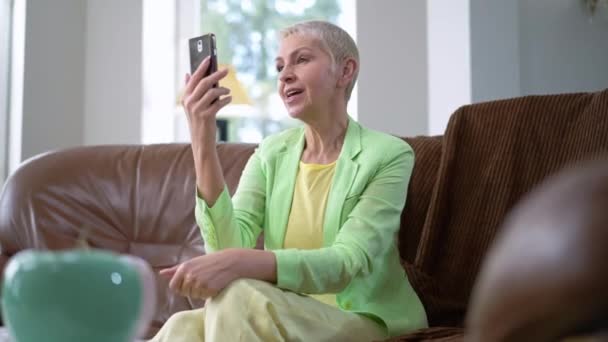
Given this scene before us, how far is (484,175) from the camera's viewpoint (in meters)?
1.81

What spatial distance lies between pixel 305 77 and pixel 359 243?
43 cm

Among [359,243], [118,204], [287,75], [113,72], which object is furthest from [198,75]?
[113,72]

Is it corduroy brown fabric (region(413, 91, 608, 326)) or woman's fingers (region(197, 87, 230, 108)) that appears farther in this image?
corduroy brown fabric (region(413, 91, 608, 326))

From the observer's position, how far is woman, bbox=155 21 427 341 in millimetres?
1263

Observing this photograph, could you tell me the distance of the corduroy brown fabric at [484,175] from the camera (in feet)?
5.77

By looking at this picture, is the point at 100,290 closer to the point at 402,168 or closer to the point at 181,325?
A: the point at 181,325

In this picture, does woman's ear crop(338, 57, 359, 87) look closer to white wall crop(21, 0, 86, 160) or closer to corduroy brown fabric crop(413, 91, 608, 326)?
corduroy brown fabric crop(413, 91, 608, 326)

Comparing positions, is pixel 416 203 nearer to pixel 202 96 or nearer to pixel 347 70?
pixel 347 70

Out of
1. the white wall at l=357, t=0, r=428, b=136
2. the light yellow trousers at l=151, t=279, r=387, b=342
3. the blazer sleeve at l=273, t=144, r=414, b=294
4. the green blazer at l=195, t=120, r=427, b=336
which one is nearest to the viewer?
the light yellow trousers at l=151, t=279, r=387, b=342

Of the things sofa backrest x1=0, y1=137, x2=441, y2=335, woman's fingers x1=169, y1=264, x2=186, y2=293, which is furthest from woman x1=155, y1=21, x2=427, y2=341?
sofa backrest x1=0, y1=137, x2=441, y2=335

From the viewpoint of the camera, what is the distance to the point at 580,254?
1.15ft

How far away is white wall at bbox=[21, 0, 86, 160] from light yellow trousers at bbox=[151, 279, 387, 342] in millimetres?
2826

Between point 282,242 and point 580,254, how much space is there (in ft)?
4.51

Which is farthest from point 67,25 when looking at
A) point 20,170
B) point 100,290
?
point 100,290
